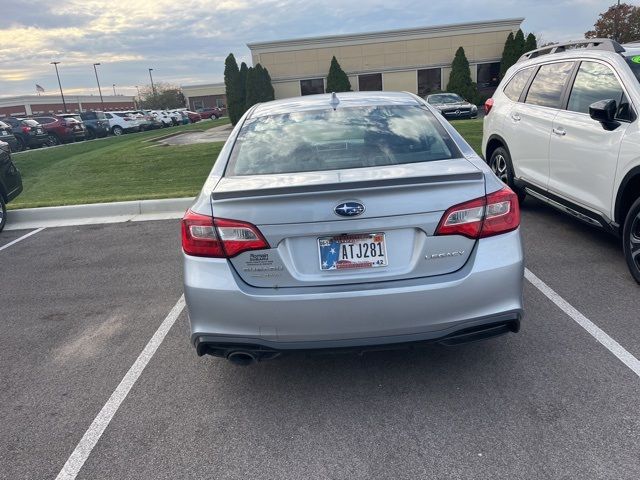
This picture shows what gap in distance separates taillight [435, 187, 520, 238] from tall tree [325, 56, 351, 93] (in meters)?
33.9

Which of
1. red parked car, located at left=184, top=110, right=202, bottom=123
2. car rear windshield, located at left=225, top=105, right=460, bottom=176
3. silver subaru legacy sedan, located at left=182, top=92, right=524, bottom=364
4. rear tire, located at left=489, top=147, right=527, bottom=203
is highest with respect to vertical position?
Result: car rear windshield, located at left=225, top=105, right=460, bottom=176

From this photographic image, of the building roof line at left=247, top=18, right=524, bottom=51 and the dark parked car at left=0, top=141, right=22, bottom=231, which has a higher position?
the building roof line at left=247, top=18, right=524, bottom=51

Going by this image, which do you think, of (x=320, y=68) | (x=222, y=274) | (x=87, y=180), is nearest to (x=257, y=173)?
(x=222, y=274)

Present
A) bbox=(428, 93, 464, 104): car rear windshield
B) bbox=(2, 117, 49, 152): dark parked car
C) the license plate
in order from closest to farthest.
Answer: the license plate, bbox=(428, 93, 464, 104): car rear windshield, bbox=(2, 117, 49, 152): dark parked car

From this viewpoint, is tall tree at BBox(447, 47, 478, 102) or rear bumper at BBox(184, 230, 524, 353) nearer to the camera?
rear bumper at BBox(184, 230, 524, 353)

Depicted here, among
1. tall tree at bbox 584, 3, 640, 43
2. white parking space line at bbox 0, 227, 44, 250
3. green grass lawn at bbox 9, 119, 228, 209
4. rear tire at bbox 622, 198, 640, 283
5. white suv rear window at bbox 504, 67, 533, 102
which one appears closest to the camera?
rear tire at bbox 622, 198, 640, 283

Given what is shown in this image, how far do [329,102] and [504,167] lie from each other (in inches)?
144

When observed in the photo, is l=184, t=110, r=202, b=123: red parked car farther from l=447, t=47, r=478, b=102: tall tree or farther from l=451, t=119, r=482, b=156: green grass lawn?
l=451, t=119, r=482, b=156: green grass lawn

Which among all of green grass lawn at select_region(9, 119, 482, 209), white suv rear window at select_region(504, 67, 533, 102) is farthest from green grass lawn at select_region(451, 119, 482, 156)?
white suv rear window at select_region(504, 67, 533, 102)

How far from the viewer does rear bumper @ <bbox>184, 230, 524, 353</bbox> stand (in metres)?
2.64

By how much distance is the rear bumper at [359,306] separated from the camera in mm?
2637

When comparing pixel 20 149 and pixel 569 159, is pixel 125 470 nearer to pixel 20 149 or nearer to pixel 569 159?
pixel 569 159

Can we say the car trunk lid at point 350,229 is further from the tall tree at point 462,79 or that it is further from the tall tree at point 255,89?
the tall tree at point 462,79

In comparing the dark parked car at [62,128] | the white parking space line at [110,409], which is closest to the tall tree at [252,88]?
the dark parked car at [62,128]
